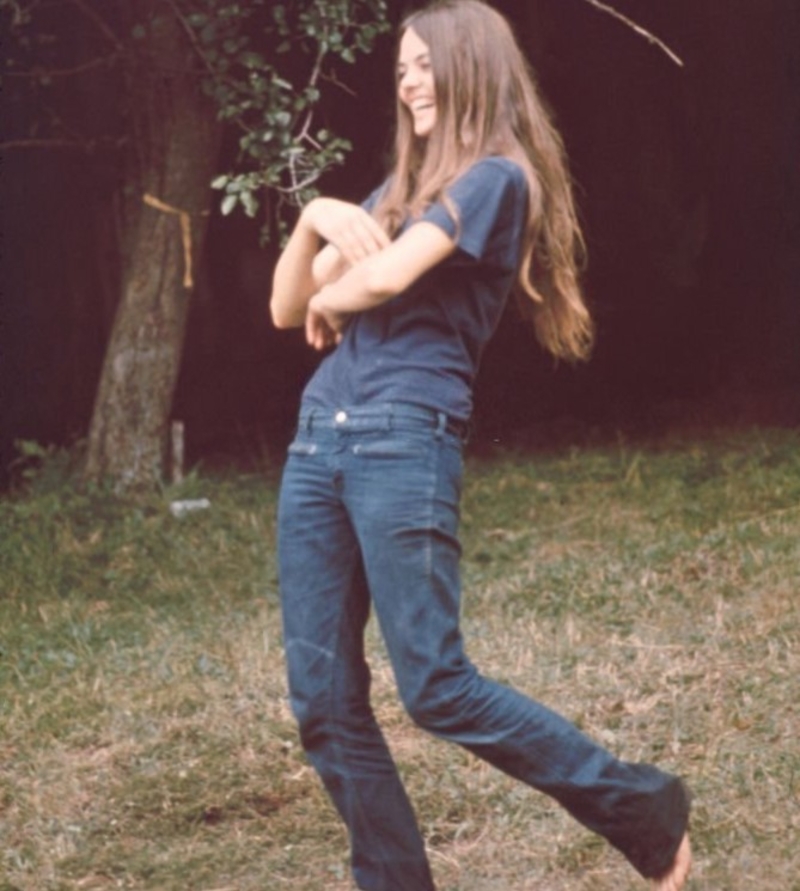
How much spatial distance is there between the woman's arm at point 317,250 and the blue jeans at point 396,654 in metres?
0.30

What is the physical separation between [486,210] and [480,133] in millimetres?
199

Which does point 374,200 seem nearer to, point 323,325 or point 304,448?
point 323,325

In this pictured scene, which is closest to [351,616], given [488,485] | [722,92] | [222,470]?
[488,485]

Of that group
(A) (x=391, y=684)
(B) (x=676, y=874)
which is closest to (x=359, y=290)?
(B) (x=676, y=874)

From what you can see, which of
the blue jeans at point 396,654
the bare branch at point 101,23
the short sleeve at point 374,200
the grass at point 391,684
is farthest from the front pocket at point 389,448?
the bare branch at point 101,23

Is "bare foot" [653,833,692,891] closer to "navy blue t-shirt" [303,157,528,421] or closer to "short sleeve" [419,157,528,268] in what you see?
"navy blue t-shirt" [303,157,528,421]

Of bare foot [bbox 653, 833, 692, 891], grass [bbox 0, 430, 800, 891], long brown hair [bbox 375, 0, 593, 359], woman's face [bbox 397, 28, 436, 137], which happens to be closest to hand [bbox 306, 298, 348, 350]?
long brown hair [bbox 375, 0, 593, 359]

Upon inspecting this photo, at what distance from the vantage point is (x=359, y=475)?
3584 mm

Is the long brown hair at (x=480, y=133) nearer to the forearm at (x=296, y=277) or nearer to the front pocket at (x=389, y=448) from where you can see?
the forearm at (x=296, y=277)

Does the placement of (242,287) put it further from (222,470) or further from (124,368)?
(124,368)

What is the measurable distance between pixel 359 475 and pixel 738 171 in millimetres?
8680

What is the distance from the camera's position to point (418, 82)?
3678 millimetres

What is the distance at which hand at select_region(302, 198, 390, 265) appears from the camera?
3592mm

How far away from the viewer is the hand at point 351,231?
141 inches
